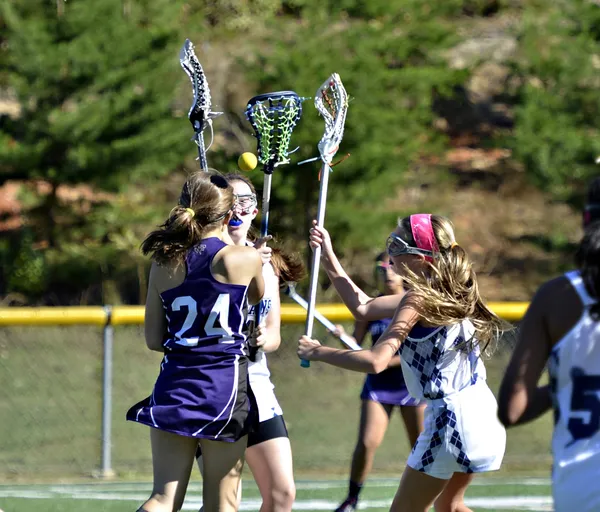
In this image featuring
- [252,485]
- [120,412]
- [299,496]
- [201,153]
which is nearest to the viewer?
[201,153]

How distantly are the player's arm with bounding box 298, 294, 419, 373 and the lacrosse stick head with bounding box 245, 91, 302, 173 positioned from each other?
1.06 m

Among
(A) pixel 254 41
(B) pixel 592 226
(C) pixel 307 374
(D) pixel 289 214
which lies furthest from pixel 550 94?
(B) pixel 592 226

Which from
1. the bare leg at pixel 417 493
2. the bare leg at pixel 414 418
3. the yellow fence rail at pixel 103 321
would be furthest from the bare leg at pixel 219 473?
the yellow fence rail at pixel 103 321

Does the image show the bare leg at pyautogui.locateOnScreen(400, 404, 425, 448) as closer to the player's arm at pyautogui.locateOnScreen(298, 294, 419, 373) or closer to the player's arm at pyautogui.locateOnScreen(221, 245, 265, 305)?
the player's arm at pyautogui.locateOnScreen(298, 294, 419, 373)

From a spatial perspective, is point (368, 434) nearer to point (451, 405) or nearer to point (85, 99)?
point (451, 405)

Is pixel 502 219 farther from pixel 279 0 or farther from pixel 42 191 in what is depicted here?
pixel 42 191

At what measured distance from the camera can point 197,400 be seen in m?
4.04

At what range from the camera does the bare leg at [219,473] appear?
4.12 metres

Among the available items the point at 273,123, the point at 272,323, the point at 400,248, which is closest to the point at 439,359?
the point at 400,248

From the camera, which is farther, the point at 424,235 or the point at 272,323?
the point at 272,323

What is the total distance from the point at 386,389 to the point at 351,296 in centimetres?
152

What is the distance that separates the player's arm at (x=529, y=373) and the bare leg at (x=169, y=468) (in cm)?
165

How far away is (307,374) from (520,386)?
364 inches

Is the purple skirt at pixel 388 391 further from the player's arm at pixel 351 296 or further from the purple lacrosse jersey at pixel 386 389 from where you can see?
the player's arm at pixel 351 296
